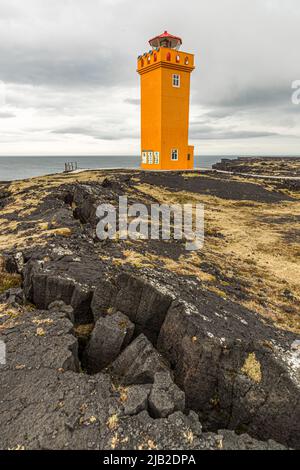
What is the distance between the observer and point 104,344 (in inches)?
361

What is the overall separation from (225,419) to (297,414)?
1809 mm

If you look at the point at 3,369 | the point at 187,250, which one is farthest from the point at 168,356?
the point at 187,250

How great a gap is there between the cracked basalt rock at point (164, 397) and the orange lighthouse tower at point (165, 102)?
48.3m

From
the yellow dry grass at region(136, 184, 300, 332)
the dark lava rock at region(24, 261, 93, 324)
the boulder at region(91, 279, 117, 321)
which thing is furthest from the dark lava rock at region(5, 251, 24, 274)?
the yellow dry grass at region(136, 184, 300, 332)

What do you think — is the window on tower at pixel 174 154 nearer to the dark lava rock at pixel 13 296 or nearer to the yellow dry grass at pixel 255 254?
the yellow dry grass at pixel 255 254

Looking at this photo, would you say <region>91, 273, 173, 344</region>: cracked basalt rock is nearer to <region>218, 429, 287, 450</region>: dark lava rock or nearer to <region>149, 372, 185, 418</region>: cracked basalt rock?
<region>149, 372, 185, 418</region>: cracked basalt rock

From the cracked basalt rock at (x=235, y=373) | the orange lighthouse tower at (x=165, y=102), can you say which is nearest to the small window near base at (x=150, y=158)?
the orange lighthouse tower at (x=165, y=102)

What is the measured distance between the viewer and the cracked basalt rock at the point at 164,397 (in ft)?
22.0

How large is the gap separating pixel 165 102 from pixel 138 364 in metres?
50.1

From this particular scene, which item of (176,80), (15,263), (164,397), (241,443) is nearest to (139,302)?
(164,397)

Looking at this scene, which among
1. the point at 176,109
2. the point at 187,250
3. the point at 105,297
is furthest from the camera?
the point at 176,109

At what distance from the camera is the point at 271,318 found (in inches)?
453
